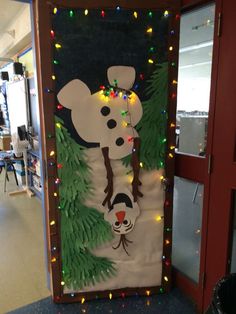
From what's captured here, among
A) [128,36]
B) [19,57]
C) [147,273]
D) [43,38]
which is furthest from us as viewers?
[19,57]

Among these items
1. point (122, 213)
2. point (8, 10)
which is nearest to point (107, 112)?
point (122, 213)

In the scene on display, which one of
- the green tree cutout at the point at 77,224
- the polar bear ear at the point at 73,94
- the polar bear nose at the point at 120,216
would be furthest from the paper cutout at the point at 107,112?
the polar bear nose at the point at 120,216

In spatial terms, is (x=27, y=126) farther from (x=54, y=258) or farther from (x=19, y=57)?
(x=54, y=258)

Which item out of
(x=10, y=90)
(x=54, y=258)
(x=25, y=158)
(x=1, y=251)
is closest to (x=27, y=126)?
(x=25, y=158)

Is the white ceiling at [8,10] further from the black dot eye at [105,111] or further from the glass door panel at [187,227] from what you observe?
the glass door panel at [187,227]

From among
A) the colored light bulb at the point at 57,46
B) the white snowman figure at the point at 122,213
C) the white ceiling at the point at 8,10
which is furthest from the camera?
the white ceiling at the point at 8,10

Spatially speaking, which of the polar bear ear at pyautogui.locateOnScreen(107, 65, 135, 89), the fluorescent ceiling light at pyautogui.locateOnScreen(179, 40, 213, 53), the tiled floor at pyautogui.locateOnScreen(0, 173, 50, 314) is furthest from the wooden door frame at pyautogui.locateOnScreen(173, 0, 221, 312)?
the tiled floor at pyautogui.locateOnScreen(0, 173, 50, 314)

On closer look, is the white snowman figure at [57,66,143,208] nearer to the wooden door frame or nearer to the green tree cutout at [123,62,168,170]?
the green tree cutout at [123,62,168,170]

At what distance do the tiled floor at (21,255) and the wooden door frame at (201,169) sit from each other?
3.80 ft

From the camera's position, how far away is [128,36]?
5.74 feet

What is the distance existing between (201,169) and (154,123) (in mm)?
463

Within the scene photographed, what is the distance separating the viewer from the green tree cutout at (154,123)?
183cm

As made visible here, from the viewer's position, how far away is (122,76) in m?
1.78

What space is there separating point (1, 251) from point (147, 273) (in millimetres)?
1642
